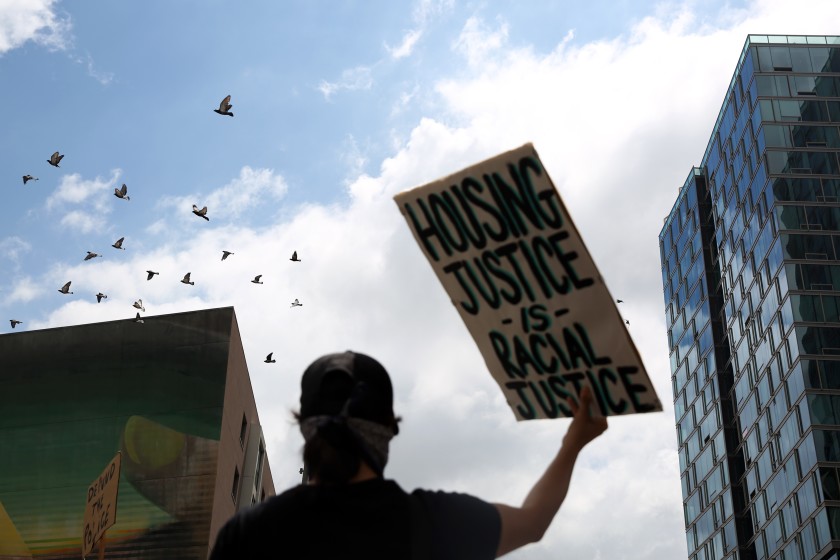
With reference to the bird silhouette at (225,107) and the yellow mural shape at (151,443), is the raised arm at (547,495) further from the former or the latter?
the yellow mural shape at (151,443)

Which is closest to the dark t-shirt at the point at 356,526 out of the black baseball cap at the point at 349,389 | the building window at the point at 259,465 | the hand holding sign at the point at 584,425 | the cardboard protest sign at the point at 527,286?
the black baseball cap at the point at 349,389

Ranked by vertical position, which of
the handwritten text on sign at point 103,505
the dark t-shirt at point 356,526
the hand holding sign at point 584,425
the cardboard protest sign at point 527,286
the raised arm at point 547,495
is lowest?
the dark t-shirt at point 356,526

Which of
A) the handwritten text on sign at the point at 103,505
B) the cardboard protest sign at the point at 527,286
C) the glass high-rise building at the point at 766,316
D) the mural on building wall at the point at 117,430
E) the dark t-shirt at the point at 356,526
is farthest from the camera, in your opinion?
the glass high-rise building at the point at 766,316

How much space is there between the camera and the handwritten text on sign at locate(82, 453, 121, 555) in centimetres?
1248

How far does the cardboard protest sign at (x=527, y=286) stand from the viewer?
10.8 feet

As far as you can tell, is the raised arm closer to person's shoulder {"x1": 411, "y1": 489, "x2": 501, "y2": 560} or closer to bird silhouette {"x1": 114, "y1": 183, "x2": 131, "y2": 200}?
person's shoulder {"x1": 411, "y1": 489, "x2": 501, "y2": 560}

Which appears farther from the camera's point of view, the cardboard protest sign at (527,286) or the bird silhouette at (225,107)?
the bird silhouette at (225,107)

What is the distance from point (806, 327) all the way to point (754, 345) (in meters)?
6.97

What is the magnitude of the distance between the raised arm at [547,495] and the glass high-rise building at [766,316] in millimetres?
52985

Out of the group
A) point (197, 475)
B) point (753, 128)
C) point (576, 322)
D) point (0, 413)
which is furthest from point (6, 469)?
point (753, 128)

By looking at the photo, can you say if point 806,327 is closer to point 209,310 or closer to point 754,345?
point 754,345

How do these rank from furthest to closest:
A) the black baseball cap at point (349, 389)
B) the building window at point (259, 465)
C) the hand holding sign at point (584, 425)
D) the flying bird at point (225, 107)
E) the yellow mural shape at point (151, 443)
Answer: the building window at point (259, 465) → the yellow mural shape at point (151, 443) → the flying bird at point (225, 107) → the hand holding sign at point (584, 425) → the black baseball cap at point (349, 389)

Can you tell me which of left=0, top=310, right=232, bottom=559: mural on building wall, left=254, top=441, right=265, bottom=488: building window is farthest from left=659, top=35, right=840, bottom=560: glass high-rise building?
left=0, top=310, right=232, bottom=559: mural on building wall

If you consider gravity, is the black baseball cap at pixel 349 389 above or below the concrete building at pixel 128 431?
below
